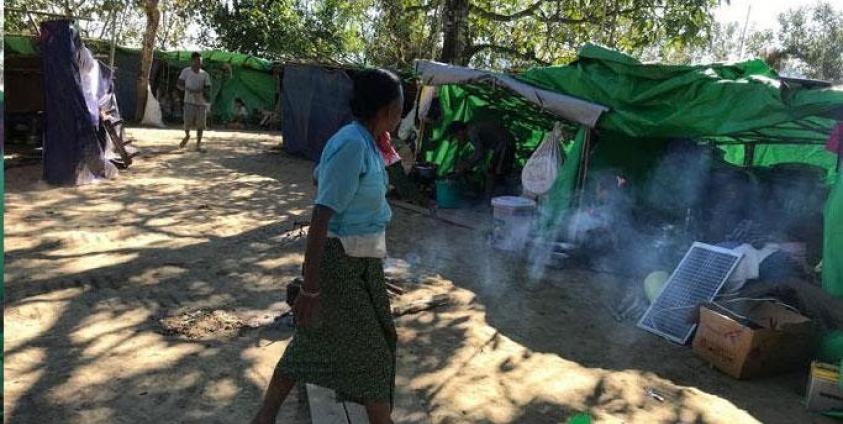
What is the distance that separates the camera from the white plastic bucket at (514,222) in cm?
712

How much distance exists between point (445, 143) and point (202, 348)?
6.84 meters

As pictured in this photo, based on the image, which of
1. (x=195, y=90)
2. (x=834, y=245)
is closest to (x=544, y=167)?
(x=834, y=245)

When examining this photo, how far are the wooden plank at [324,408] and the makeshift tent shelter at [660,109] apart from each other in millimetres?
3477

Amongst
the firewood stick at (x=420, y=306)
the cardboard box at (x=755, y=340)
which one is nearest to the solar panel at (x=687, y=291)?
the cardboard box at (x=755, y=340)

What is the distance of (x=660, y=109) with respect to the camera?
19.8 ft

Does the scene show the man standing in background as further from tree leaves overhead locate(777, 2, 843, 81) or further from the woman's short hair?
tree leaves overhead locate(777, 2, 843, 81)

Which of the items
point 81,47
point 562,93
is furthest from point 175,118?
point 562,93

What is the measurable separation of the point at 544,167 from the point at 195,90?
714 centimetres

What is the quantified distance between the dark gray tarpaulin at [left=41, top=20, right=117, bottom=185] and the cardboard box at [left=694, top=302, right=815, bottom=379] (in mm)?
7505

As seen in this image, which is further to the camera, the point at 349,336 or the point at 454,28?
the point at 454,28

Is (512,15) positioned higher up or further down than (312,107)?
higher up

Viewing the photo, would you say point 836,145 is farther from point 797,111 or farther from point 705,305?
point 705,305

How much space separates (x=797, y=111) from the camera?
16.1 ft

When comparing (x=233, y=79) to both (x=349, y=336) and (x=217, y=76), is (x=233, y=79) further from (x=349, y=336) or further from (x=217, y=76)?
(x=349, y=336)
